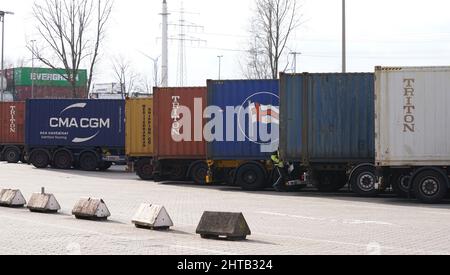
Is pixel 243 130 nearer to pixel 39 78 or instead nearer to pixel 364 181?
pixel 364 181

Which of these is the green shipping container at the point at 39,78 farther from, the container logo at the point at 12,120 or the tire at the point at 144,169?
the tire at the point at 144,169

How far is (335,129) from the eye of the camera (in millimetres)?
23078

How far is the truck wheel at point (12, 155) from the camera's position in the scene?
4303 cm

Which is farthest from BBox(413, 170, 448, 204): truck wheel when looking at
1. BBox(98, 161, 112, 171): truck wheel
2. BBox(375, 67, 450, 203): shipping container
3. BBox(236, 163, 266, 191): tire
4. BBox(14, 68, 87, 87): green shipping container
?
BBox(14, 68, 87, 87): green shipping container

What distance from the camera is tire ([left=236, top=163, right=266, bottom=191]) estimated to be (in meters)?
25.3

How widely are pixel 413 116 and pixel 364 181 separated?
3167 millimetres

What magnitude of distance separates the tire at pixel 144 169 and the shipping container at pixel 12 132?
14.4 metres

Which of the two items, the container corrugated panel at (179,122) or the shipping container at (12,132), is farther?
the shipping container at (12,132)

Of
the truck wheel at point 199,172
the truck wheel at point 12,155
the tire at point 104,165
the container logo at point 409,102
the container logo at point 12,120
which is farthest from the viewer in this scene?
the truck wheel at point 12,155

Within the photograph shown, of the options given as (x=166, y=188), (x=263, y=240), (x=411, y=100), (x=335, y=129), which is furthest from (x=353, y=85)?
(x=263, y=240)

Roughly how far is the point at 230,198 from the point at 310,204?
2.94m

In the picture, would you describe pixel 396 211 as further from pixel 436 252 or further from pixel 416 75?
pixel 436 252

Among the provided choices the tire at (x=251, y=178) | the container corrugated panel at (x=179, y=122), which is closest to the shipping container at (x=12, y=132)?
the container corrugated panel at (x=179, y=122)

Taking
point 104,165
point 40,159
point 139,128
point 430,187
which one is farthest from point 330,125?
point 40,159
